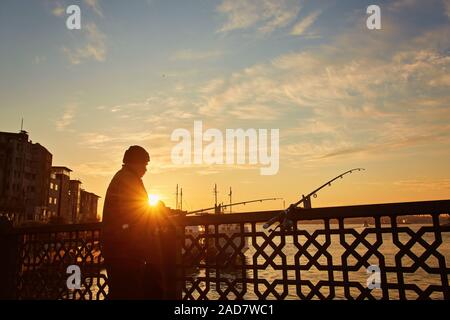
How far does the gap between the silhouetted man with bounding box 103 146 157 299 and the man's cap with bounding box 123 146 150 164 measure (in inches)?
6.1

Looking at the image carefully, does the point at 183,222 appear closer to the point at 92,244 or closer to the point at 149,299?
the point at 149,299

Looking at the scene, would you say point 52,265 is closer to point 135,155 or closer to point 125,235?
point 125,235

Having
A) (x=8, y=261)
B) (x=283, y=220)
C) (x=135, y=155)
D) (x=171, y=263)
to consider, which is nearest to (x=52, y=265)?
(x=8, y=261)

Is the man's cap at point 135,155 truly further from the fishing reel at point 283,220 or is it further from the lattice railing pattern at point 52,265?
the lattice railing pattern at point 52,265

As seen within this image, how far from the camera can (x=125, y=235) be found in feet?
11.0

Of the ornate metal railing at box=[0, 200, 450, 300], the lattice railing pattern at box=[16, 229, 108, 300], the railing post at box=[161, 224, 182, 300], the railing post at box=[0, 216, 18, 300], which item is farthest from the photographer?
the railing post at box=[0, 216, 18, 300]

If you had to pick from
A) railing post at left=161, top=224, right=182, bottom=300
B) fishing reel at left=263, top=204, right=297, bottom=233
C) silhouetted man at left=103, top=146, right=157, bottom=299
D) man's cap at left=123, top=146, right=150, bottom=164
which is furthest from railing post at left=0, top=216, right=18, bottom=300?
fishing reel at left=263, top=204, right=297, bottom=233

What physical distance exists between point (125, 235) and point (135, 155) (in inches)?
34.6

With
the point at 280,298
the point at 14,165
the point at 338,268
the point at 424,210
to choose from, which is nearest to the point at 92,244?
the point at 280,298

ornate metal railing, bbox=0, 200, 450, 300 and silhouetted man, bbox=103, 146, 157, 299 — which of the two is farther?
silhouetted man, bbox=103, 146, 157, 299

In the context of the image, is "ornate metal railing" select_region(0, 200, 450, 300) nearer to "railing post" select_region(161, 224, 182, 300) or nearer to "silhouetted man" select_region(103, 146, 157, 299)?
"railing post" select_region(161, 224, 182, 300)

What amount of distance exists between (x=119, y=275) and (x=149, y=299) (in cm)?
59

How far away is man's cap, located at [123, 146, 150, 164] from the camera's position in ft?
12.2

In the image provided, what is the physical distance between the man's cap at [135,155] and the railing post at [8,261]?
3.74 m
